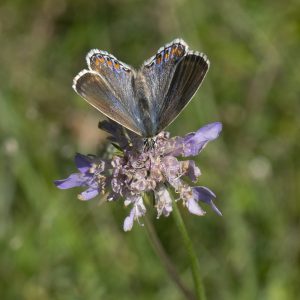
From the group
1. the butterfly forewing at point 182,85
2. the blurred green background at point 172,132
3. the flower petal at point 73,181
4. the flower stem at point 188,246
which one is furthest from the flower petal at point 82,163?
the blurred green background at point 172,132

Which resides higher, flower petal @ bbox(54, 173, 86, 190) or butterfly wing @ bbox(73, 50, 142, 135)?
butterfly wing @ bbox(73, 50, 142, 135)

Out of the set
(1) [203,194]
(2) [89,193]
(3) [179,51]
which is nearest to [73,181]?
(2) [89,193]

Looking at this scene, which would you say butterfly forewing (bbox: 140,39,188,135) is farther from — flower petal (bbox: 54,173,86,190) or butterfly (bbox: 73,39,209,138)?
flower petal (bbox: 54,173,86,190)

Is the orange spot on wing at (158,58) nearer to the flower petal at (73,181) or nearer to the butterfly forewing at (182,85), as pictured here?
the butterfly forewing at (182,85)

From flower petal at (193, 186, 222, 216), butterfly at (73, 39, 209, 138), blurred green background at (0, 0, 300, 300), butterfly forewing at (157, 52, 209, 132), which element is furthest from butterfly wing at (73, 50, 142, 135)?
blurred green background at (0, 0, 300, 300)

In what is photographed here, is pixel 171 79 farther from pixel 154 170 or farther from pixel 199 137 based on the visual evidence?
pixel 154 170

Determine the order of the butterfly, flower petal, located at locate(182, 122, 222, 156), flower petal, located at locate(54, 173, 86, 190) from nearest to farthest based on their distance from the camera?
the butterfly → flower petal, located at locate(182, 122, 222, 156) → flower petal, located at locate(54, 173, 86, 190)
